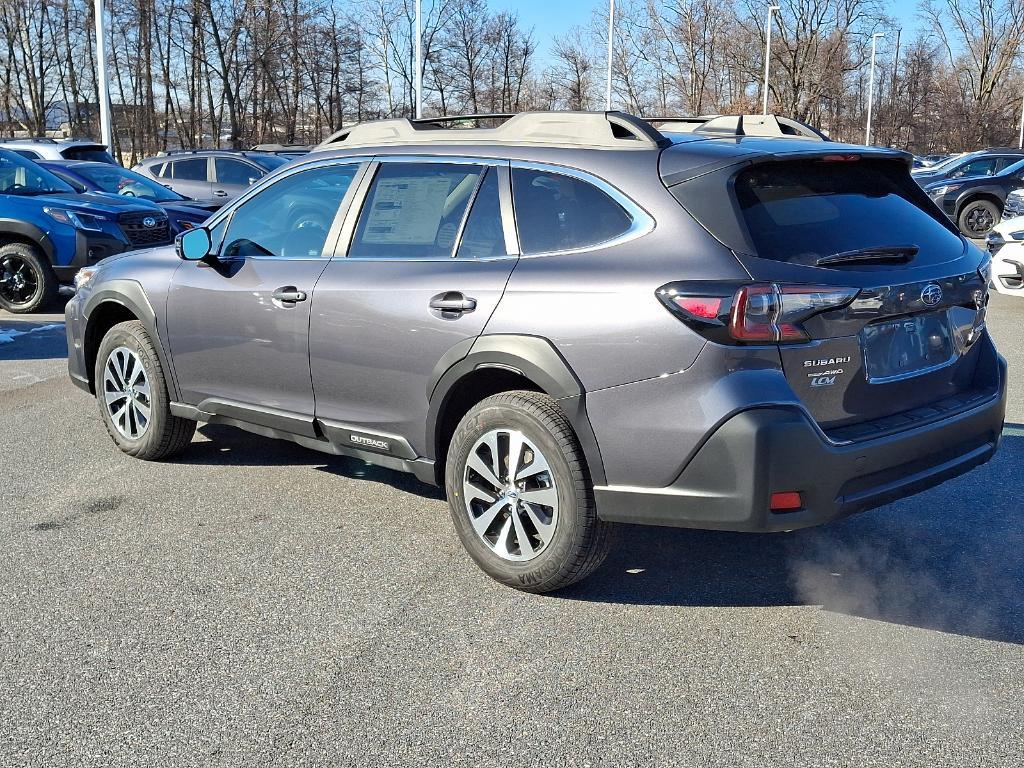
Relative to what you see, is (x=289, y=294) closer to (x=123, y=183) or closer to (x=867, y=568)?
(x=867, y=568)

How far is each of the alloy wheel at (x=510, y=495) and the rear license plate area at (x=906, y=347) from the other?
1.19 m

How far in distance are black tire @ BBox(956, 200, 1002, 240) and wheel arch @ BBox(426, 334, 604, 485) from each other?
18137 millimetres

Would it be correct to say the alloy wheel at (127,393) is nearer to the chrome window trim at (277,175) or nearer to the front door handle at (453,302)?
the chrome window trim at (277,175)

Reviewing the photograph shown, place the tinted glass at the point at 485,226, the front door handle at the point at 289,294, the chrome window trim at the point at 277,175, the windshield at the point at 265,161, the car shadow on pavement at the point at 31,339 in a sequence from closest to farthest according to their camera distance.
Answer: the tinted glass at the point at 485,226
the front door handle at the point at 289,294
the chrome window trim at the point at 277,175
the car shadow on pavement at the point at 31,339
the windshield at the point at 265,161

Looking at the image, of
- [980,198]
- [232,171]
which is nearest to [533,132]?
[232,171]

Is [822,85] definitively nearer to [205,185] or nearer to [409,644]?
[205,185]

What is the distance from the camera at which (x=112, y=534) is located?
4.80 m

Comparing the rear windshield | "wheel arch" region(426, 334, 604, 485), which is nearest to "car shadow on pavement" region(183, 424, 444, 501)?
"wheel arch" region(426, 334, 604, 485)

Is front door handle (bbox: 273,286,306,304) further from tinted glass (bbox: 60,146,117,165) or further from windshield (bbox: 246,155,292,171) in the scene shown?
windshield (bbox: 246,155,292,171)

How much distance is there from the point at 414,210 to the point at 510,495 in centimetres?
133

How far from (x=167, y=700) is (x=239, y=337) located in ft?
7.06

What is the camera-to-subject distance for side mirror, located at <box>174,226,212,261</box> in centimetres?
528

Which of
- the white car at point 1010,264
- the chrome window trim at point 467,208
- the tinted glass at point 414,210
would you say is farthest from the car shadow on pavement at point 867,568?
the white car at point 1010,264

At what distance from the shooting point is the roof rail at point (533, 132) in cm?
405
